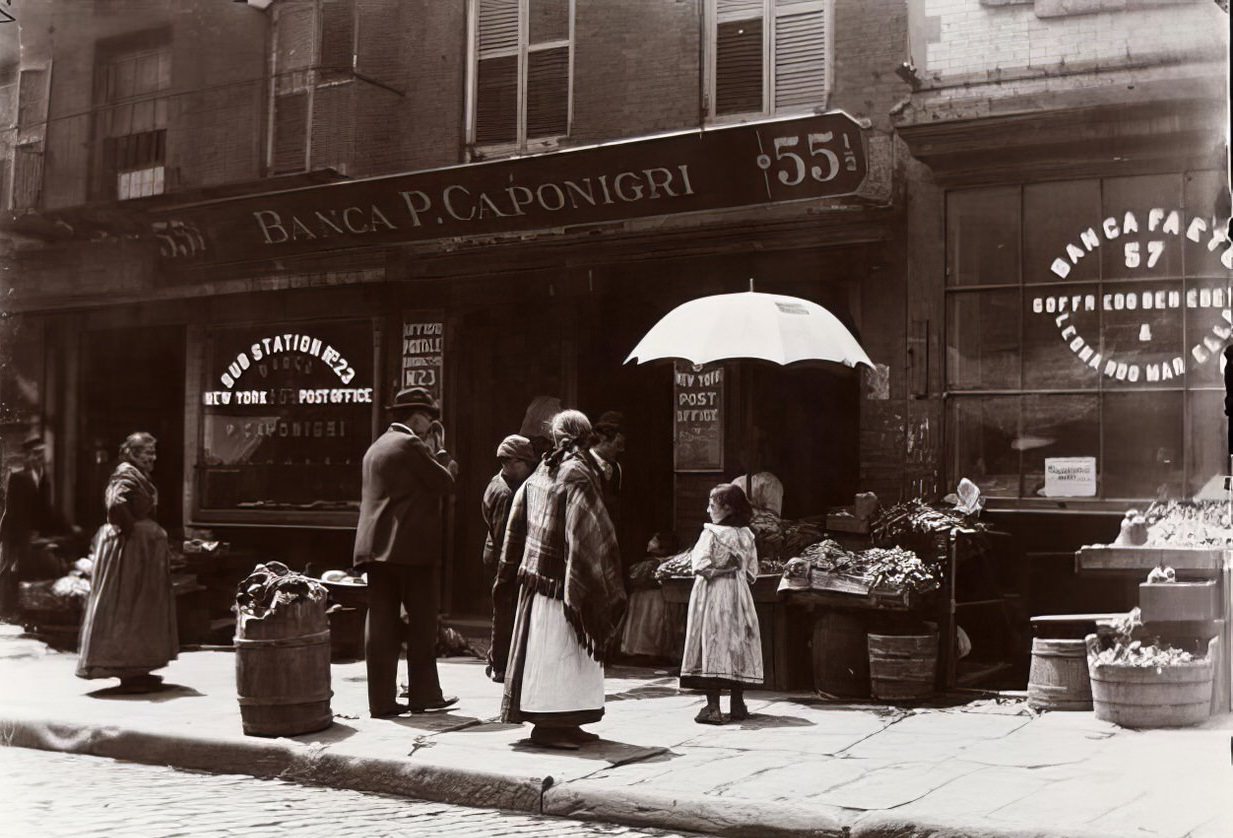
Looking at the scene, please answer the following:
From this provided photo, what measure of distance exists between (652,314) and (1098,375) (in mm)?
4457

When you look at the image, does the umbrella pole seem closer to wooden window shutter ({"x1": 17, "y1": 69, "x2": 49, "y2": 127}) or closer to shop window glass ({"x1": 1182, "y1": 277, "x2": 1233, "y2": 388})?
shop window glass ({"x1": 1182, "y1": 277, "x2": 1233, "y2": 388})

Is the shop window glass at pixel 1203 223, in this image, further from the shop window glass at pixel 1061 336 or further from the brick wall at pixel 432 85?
the brick wall at pixel 432 85

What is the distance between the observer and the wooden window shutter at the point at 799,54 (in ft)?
37.9

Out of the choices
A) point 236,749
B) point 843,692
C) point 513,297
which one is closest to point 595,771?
point 236,749

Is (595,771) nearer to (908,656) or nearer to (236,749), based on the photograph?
(236,749)

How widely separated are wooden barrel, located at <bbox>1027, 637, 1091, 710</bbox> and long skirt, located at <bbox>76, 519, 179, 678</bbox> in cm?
639

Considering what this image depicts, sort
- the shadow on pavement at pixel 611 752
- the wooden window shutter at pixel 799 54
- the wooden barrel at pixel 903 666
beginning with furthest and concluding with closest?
the wooden window shutter at pixel 799 54
the wooden barrel at pixel 903 666
the shadow on pavement at pixel 611 752

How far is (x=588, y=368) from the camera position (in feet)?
42.0

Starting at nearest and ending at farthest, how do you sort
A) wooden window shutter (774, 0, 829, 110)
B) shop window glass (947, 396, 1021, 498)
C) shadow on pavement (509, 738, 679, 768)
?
shadow on pavement (509, 738, 679, 768) → shop window glass (947, 396, 1021, 498) → wooden window shutter (774, 0, 829, 110)

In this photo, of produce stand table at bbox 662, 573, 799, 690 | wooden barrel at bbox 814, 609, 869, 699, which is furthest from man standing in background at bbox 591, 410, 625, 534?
wooden barrel at bbox 814, 609, 869, 699

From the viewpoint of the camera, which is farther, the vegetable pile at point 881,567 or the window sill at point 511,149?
the window sill at point 511,149

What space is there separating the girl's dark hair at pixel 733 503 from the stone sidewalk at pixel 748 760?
51.1 inches

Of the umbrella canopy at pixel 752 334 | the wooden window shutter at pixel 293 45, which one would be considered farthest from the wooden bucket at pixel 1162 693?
the wooden window shutter at pixel 293 45

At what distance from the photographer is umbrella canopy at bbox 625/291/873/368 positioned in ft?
29.7
